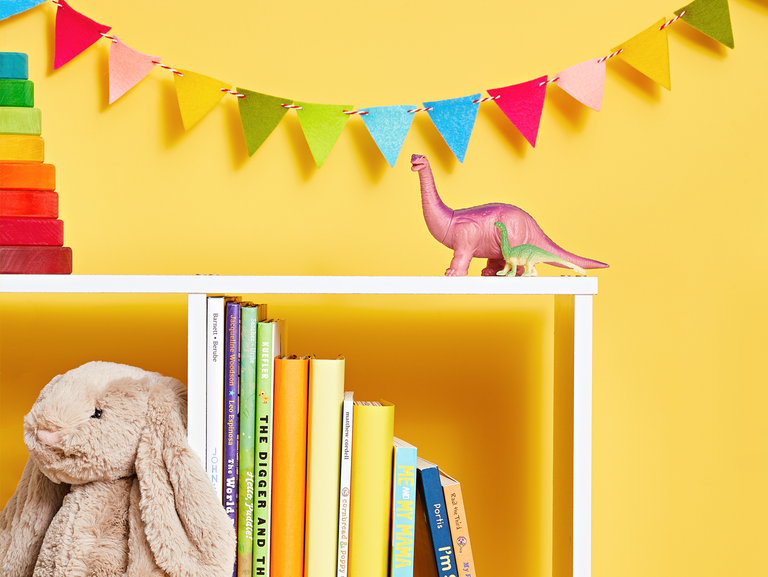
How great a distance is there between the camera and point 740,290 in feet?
3.37

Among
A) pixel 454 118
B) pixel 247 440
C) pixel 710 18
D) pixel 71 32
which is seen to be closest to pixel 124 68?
pixel 71 32

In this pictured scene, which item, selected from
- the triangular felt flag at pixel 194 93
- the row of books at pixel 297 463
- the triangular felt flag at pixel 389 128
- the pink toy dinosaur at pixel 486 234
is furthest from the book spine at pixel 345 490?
the triangular felt flag at pixel 194 93

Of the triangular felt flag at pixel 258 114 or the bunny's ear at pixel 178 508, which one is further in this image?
the triangular felt flag at pixel 258 114

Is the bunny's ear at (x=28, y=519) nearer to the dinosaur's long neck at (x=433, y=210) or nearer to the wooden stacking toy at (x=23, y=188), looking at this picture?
the wooden stacking toy at (x=23, y=188)

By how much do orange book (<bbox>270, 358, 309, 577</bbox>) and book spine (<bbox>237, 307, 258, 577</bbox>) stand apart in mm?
27

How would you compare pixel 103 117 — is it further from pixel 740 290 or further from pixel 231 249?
pixel 740 290

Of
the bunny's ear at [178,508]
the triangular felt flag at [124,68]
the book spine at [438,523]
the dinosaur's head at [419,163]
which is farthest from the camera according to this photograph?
the triangular felt flag at [124,68]

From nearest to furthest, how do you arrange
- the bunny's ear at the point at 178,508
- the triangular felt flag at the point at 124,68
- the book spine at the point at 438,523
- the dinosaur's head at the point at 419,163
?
the bunny's ear at the point at 178,508, the book spine at the point at 438,523, the dinosaur's head at the point at 419,163, the triangular felt flag at the point at 124,68

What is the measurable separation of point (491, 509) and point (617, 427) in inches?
10.4

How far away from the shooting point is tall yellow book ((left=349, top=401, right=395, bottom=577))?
72cm

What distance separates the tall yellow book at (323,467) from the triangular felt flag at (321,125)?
41cm

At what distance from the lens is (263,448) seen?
71 cm

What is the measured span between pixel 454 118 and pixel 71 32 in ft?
2.13

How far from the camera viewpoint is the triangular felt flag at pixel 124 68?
37.6 inches
